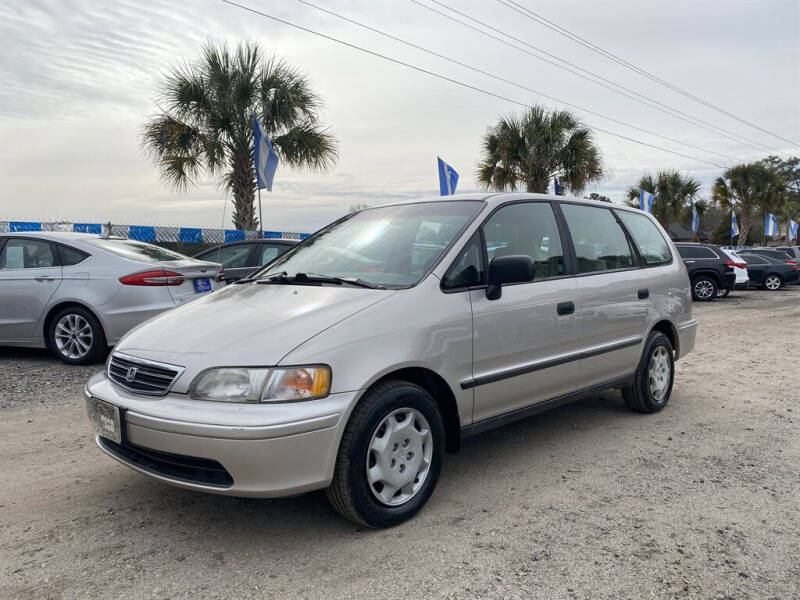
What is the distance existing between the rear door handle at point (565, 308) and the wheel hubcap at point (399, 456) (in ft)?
4.22

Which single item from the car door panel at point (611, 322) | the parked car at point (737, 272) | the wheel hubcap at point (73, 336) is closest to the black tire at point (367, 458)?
the car door panel at point (611, 322)

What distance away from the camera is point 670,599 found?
7.84ft

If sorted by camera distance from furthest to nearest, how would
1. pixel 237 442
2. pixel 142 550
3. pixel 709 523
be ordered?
pixel 709 523 → pixel 142 550 → pixel 237 442

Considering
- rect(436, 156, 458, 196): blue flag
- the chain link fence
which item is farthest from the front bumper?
rect(436, 156, 458, 196): blue flag

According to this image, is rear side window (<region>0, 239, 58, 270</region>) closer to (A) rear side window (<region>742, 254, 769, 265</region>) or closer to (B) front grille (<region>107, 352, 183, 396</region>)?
(B) front grille (<region>107, 352, 183, 396</region>)

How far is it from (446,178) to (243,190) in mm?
5354

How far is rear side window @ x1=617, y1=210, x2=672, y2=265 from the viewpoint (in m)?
5.00

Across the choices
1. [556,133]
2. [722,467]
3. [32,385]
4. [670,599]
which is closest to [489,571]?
[670,599]

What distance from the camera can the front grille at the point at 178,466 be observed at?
105 inches

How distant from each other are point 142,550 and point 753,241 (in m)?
74.4

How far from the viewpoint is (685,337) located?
5.33m

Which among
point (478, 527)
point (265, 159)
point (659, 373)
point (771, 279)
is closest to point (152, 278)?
point (478, 527)

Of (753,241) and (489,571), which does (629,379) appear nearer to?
(489,571)

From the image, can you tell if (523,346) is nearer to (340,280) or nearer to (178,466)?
(340,280)
